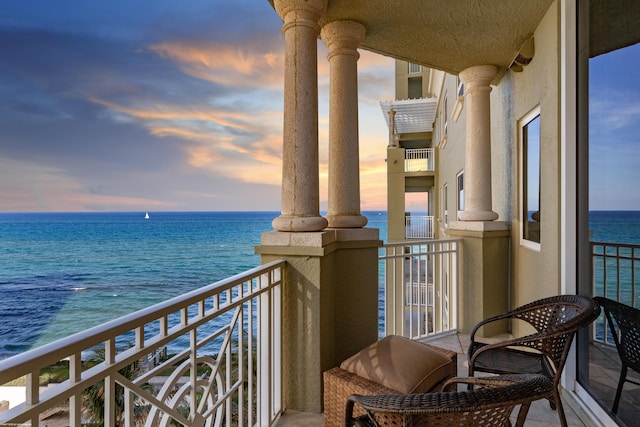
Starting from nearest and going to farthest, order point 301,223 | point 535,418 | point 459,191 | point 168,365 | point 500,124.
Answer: point 168,365
point 535,418
point 301,223
point 500,124
point 459,191

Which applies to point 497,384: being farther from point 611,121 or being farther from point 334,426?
point 611,121

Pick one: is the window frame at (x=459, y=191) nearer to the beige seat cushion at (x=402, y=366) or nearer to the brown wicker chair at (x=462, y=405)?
the beige seat cushion at (x=402, y=366)

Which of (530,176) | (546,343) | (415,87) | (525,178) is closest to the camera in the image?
(546,343)

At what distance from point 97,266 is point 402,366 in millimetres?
38532

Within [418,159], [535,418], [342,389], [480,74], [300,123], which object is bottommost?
[535,418]

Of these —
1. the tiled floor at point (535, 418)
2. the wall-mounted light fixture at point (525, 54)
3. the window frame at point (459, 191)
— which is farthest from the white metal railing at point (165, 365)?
the window frame at point (459, 191)

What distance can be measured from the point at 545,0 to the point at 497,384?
2.95 m

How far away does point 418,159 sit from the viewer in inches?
521

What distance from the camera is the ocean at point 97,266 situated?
74.4 feet

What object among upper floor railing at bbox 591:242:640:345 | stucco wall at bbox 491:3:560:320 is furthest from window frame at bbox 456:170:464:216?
upper floor railing at bbox 591:242:640:345

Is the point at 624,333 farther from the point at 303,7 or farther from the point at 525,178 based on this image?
the point at 303,7

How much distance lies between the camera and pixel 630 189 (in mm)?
1835

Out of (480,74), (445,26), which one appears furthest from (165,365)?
(480,74)

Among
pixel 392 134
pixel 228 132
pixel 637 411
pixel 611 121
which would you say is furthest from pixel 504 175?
pixel 228 132
